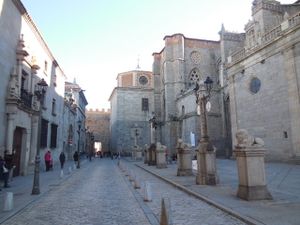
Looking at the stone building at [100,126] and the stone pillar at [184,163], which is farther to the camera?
the stone building at [100,126]

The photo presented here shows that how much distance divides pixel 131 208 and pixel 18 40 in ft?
42.4

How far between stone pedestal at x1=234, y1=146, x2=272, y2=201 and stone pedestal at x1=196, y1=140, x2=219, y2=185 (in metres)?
2.97

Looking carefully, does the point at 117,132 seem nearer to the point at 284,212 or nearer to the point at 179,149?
the point at 179,149

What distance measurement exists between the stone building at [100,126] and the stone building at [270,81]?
49.5m

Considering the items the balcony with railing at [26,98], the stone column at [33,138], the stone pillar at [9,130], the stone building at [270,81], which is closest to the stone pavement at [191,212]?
the stone pillar at [9,130]

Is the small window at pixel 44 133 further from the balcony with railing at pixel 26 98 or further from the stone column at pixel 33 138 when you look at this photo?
the balcony with railing at pixel 26 98

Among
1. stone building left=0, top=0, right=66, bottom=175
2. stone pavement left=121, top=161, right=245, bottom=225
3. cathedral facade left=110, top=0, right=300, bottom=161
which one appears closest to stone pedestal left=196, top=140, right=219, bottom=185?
cathedral facade left=110, top=0, right=300, bottom=161

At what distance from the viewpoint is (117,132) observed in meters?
53.9

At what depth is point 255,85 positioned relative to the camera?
23.6m

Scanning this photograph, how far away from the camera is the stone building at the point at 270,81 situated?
19.2 metres

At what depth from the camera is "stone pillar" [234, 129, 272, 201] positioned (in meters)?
7.97

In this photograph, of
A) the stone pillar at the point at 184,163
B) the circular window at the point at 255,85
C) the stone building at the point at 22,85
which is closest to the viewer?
the stone building at the point at 22,85

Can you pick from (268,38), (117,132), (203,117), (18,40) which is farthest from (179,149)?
(117,132)

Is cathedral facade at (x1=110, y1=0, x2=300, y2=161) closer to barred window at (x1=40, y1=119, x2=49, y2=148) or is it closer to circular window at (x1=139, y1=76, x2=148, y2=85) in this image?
barred window at (x1=40, y1=119, x2=49, y2=148)
